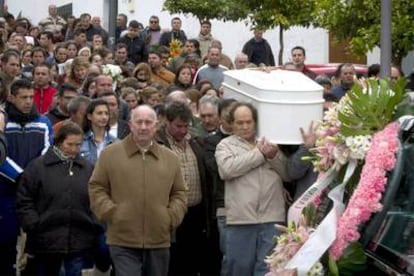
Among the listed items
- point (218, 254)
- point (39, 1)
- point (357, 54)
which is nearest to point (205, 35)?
point (357, 54)

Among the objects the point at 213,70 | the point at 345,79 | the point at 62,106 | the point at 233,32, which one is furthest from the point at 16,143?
the point at 233,32

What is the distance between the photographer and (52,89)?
1477 centimetres

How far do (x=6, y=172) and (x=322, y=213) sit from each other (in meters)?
4.52

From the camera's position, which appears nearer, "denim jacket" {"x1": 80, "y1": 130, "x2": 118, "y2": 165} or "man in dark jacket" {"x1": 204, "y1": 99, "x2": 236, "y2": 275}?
"man in dark jacket" {"x1": 204, "y1": 99, "x2": 236, "y2": 275}

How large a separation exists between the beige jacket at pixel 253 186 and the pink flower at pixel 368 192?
134 inches

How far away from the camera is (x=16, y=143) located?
11.1 meters

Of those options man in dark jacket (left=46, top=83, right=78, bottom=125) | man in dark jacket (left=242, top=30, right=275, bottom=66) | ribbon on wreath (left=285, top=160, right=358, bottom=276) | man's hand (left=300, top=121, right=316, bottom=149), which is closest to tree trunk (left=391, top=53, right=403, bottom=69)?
man in dark jacket (left=46, top=83, right=78, bottom=125)

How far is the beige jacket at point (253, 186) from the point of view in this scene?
388 inches

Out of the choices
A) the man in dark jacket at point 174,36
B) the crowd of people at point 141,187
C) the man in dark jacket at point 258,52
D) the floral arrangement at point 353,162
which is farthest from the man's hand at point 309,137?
the man in dark jacket at point 174,36

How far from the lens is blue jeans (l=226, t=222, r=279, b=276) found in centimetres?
991

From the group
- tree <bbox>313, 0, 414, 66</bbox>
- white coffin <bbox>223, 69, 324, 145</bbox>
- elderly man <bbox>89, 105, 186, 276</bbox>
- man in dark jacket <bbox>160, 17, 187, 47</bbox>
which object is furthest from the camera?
man in dark jacket <bbox>160, 17, 187, 47</bbox>

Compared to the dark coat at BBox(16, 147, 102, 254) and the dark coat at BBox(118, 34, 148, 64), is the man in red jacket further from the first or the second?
the dark coat at BBox(118, 34, 148, 64)

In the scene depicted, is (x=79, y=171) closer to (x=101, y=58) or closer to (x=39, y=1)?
(x=101, y=58)

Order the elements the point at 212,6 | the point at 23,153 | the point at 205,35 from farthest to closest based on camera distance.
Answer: the point at 212,6, the point at 205,35, the point at 23,153
